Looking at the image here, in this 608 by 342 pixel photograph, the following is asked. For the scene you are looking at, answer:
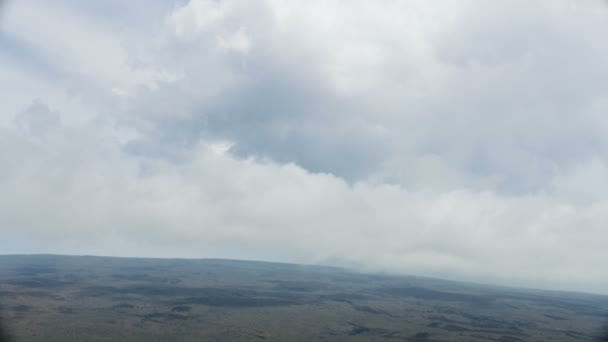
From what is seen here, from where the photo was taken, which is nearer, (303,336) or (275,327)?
(303,336)

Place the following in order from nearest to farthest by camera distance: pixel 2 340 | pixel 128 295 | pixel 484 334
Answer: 1. pixel 2 340
2. pixel 484 334
3. pixel 128 295

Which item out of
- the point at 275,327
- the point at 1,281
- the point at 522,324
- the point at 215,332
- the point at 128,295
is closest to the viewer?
the point at 215,332

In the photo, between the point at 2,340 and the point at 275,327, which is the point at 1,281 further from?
the point at 275,327

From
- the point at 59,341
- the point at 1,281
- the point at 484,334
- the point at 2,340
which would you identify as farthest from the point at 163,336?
the point at 1,281

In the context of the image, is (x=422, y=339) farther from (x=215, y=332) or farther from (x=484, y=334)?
(x=215, y=332)

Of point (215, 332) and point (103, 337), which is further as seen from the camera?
point (215, 332)

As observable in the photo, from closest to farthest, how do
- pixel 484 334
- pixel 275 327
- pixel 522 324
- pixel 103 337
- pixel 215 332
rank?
pixel 103 337, pixel 215 332, pixel 275 327, pixel 484 334, pixel 522 324

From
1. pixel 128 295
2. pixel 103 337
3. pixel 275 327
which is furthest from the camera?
pixel 128 295

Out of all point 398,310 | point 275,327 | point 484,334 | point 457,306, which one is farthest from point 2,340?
point 457,306
